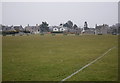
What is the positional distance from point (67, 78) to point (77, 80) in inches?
21.3

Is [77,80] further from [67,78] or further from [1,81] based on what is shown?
[1,81]

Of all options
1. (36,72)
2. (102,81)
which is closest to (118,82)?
(102,81)

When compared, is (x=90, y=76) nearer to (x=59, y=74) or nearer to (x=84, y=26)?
(x=59, y=74)

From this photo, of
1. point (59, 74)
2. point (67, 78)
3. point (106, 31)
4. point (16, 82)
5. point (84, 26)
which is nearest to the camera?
point (16, 82)

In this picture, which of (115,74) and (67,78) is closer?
(67,78)

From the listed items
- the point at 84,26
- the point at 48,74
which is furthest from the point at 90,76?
the point at 84,26

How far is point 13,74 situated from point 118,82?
509 centimetres

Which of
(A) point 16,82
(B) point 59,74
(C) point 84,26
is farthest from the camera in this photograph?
(C) point 84,26

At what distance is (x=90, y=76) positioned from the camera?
8945mm

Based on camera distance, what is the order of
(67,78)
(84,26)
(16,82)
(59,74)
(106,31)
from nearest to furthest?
(16,82) → (67,78) → (59,74) → (106,31) → (84,26)

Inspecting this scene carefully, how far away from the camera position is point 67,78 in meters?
8.61

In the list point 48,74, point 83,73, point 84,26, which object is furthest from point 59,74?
point 84,26

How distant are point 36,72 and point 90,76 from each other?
9.40ft

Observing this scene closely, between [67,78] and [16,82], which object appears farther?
[67,78]
